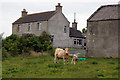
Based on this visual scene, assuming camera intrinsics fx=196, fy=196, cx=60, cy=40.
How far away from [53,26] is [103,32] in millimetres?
20648

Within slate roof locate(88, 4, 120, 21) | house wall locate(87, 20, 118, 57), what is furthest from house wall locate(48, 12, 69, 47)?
house wall locate(87, 20, 118, 57)

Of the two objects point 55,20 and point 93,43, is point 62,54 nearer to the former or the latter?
point 93,43

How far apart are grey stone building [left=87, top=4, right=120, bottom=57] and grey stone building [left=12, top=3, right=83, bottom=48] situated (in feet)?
58.6

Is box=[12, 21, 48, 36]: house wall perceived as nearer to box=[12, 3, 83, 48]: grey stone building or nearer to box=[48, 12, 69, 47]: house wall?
box=[12, 3, 83, 48]: grey stone building

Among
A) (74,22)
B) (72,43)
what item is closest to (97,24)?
(72,43)

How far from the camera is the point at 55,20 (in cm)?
4641

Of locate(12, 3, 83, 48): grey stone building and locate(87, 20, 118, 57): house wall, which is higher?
locate(12, 3, 83, 48): grey stone building

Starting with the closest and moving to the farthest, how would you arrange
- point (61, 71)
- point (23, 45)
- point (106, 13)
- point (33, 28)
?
point (61, 71)
point (106, 13)
point (23, 45)
point (33, 28)

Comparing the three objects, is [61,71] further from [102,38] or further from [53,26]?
[53,26]

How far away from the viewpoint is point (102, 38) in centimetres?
2684

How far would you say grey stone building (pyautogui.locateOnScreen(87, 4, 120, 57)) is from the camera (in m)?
25.9

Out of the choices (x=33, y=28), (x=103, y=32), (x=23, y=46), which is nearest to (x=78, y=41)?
(x=33, y=28)

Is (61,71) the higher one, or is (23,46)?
(23,46)

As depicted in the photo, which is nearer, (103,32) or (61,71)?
(61,71)
